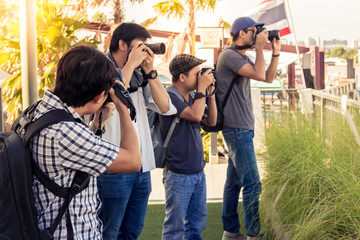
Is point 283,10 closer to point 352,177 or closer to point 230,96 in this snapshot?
point 230,96

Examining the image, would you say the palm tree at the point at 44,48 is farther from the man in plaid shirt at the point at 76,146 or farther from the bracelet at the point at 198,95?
the man in plaid shirt at the point at 76,146

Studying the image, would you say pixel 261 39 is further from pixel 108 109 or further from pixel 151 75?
pixel 108 109

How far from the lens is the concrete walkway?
643cm

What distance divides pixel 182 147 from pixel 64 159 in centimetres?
171

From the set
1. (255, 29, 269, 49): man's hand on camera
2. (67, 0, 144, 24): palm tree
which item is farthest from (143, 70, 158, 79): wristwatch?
(67, 0, 144, 24): palm tree

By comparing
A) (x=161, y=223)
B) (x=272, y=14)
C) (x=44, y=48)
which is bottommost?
(x=161, y=223)

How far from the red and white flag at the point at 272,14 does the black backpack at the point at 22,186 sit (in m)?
7.74

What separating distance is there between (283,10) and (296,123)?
521 cm

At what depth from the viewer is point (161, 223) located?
534 centimetres

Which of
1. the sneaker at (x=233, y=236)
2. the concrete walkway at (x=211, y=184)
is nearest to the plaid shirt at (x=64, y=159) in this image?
the sneaker at (x=233, y=236)

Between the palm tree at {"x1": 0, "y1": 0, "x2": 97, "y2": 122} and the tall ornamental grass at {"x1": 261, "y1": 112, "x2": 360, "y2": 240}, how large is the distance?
6451 mm

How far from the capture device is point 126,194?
304cm

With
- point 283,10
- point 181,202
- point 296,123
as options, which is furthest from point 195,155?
point 283,10

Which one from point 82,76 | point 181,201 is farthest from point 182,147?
point 82,76
